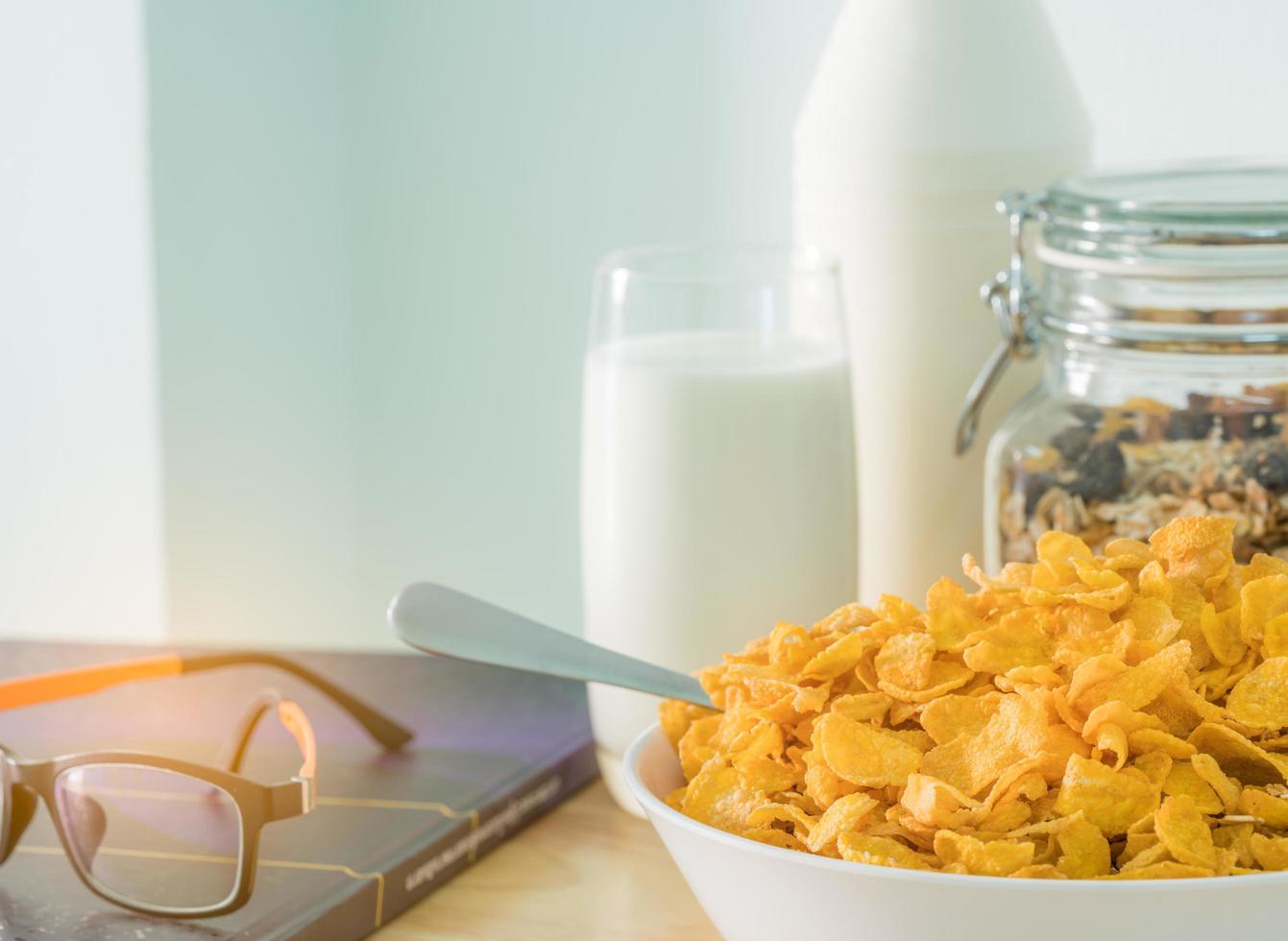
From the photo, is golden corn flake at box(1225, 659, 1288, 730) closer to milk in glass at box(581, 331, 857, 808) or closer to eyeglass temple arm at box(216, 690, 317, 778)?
milk in glass at box(581, 331, 857, 808)

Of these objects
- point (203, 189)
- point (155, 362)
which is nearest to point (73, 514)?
point (155, 362)

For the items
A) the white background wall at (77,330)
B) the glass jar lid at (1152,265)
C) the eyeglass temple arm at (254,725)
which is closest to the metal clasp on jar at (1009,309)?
the glass jar lid at (1152,265)

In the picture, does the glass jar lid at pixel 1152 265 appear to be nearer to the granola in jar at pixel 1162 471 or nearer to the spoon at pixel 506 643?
the granola in jar at pixel 1162 471

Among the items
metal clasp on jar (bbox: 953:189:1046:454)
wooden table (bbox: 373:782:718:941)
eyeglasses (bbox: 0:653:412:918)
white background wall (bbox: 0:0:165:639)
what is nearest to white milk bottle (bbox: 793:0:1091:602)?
metal clasp on jar (bbox: 953:189:1046:454)

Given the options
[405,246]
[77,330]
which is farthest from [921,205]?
[77,330]

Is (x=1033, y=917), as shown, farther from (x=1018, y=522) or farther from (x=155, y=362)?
(x=155, y=362)
